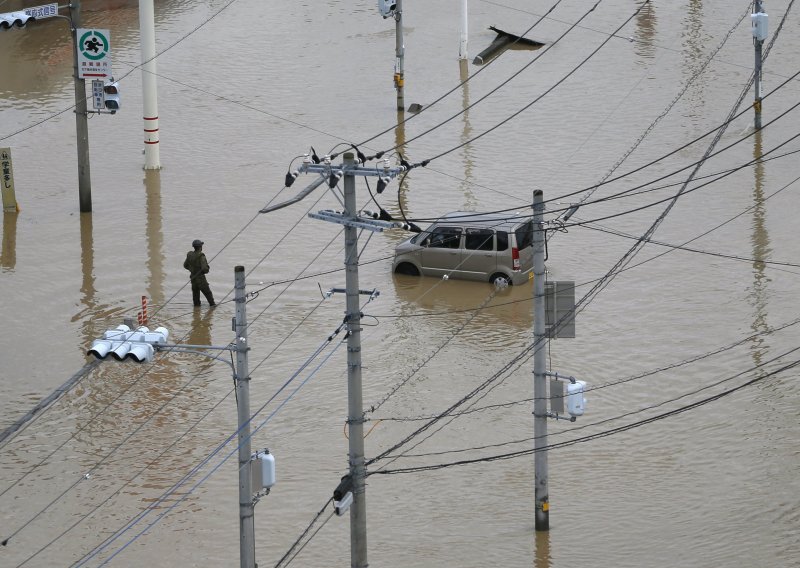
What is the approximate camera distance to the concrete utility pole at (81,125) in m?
28.7

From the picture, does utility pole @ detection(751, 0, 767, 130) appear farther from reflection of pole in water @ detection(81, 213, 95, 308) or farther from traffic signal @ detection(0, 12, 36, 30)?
traffic signal @ detection(0, 12, 36, 30)

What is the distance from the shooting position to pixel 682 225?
2786 cm

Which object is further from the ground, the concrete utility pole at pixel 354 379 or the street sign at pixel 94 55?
the street sign at pixel 94 55

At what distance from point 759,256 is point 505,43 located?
719 inches

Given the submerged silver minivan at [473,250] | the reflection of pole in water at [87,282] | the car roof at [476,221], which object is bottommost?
the reflection of pole in water at [87,282]

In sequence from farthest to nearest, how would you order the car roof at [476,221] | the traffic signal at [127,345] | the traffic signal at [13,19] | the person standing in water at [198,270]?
the traffic signal at [13,19]
the car roof at [476,221]
the person standing in water at [198,270]
the traffic signal at [127,345]

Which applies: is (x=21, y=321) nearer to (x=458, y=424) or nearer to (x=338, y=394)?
(x=338, y=394)

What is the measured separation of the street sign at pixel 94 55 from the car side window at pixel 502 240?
375 inches

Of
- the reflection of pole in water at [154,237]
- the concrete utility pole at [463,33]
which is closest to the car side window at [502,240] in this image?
the reflection of pole in water at [154,237]

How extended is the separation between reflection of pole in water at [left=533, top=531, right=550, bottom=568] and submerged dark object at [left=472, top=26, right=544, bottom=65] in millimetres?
26212

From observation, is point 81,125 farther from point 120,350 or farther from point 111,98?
point 120,350

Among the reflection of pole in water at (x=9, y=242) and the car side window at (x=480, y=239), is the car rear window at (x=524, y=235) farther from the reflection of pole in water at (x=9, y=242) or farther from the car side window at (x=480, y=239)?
the reflection of pole in water at (x=9, y=242)

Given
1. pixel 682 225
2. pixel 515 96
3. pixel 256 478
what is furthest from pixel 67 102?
pixel 256 478

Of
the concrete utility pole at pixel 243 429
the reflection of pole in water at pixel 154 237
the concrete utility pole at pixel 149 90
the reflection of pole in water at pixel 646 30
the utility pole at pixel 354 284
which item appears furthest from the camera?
the reflection of pole in water at pixel 646 30
